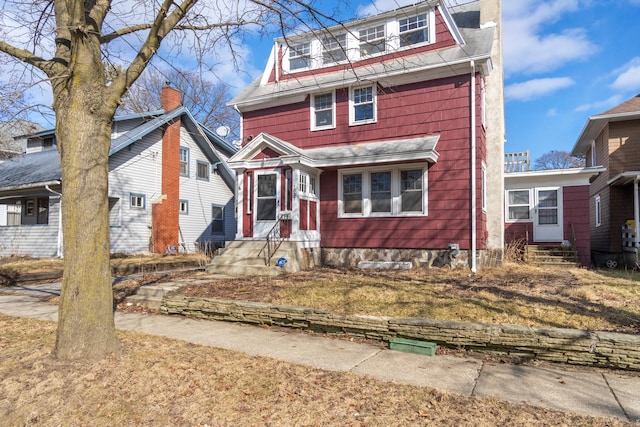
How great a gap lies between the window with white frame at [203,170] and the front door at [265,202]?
9647 millimetres

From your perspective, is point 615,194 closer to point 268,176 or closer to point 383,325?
point 268,176

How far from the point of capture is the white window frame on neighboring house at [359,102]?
12.1 metres

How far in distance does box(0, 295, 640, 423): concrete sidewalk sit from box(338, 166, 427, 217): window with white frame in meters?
6.46

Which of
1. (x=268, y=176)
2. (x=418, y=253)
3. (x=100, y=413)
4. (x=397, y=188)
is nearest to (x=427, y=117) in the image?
(x=397, y=188)

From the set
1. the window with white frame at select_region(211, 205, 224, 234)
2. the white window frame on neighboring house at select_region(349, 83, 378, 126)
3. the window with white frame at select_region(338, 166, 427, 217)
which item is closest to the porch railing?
the window with white frame at select_region(338, 166, 427, 217)

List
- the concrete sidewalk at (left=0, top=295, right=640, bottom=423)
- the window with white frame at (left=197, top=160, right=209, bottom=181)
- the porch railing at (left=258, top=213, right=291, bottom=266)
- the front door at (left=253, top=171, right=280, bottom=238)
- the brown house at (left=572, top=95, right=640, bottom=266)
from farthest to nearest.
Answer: the window with white frame at (left=197, top=160, right=209, bottom=181) < the brown house at (left=572, top=95, right=640, bottom=266) < the front door at (left=253, top=171, right=280, bottom=238) < the porch railing at (left=258, top=213, right=291, bottom=266) < the concrete sidewalk at (left=0, top=295, right=640, bottom=423)

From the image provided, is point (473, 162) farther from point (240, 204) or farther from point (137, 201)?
point (137, 201)

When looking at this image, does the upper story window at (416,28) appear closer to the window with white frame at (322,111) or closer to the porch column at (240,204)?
the window with white frame at (322,111)

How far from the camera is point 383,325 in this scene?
5512mm

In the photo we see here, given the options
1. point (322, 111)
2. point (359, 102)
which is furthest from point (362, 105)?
point (322, 111)

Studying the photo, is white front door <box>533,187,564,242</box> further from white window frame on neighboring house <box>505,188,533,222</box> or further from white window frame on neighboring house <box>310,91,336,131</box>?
white window frame on neighboring house <box>310,91,336,131</box>

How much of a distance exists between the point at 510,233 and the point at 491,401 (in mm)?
12789

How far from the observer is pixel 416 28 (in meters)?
11.9

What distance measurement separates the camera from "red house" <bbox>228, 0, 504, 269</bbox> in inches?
431
